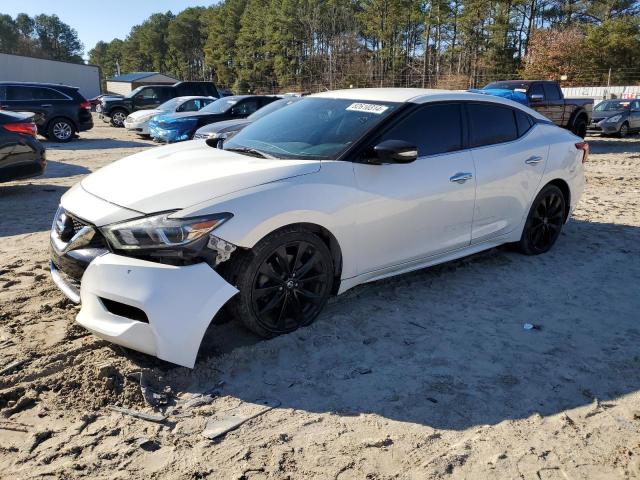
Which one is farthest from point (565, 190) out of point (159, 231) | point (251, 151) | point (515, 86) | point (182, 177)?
point (515, 86)

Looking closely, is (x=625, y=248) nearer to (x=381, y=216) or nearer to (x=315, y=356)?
(x=381, y=216)

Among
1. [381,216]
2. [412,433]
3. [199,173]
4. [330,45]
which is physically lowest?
[412,433]

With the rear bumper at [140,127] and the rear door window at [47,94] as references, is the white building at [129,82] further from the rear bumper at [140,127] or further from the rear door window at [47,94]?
the rear door window at [47,94]

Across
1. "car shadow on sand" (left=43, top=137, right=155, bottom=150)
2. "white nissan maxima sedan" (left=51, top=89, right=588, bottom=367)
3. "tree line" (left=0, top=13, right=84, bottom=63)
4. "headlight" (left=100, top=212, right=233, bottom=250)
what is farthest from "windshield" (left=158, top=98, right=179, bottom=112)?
"tree line" (left=0, top=13, right=84, bottom=63)

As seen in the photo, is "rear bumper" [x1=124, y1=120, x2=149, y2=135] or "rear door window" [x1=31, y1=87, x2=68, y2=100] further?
"rear bumper" [x1=124, y1=120, x2=149, y2=135]

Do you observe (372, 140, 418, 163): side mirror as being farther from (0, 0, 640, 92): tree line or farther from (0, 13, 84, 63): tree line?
(0, 13, 84, 63): tree line

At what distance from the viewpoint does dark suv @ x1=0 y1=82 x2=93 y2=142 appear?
1584 cm

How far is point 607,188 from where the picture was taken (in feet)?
30.3

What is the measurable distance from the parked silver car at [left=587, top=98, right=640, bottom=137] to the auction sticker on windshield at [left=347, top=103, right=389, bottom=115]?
17023mm

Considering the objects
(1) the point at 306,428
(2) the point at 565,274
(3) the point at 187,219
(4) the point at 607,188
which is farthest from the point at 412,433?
(4) the point at 607,188

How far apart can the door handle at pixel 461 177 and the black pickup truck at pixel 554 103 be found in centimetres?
1061

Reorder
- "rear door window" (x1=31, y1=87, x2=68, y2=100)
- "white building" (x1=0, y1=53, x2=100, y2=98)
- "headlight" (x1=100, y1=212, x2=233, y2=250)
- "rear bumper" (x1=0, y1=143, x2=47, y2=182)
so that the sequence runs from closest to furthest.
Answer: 1. "headlight" (x1=100, y1=212, x2=233, y2=250)
2. "rear bumper" (x1=0, y1=143, x2=47, y2=182)
3. "rear door window" (x1=31, y1=87, x2=68, y2=100)
4. "white building" (x1=0, y1=53, x2=100, y2=98)

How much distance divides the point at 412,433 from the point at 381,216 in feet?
5.16

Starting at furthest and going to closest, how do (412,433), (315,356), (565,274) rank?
(565,274), (315,356), (412,433)
